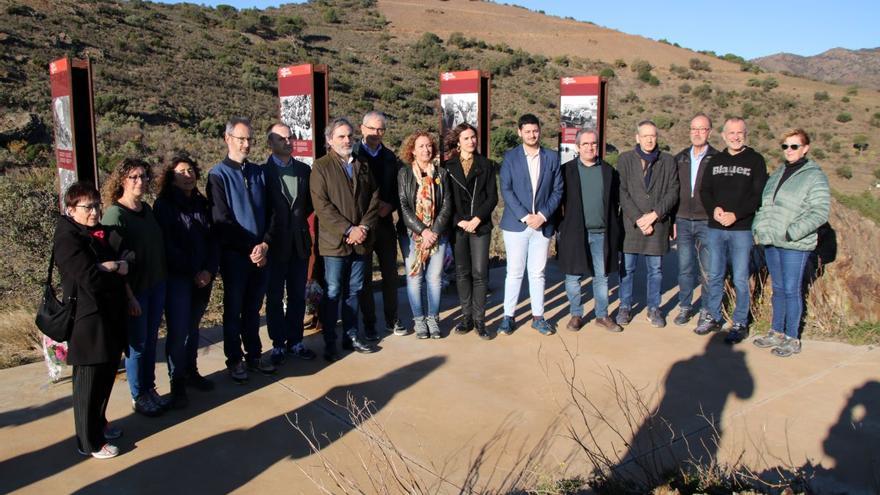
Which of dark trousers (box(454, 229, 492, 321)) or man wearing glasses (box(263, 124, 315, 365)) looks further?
dark trousers (box(454, 229, 492, 321))

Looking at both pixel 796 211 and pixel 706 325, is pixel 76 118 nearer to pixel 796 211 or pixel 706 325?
pixel 706 325

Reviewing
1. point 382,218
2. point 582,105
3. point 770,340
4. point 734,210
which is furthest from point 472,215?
point 582,105

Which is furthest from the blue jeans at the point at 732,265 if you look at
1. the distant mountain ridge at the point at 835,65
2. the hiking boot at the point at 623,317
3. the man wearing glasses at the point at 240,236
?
the distant mountain ridge at the point at 835,65

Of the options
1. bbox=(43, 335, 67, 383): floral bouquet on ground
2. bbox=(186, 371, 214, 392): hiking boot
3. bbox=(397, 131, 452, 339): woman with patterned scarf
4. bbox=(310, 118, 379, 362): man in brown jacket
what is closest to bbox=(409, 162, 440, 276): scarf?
bbox=(397, 131, 452, 339): woman with patterned scarf

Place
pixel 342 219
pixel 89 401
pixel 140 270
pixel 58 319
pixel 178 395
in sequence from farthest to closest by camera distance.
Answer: pixel 342 219
pixel 178 395
pixel 140 270
pixel 89 401
pixel 58 319

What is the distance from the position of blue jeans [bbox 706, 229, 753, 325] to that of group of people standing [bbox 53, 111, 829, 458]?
0.02 meters

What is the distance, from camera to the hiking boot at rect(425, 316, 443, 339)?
633 centimetres

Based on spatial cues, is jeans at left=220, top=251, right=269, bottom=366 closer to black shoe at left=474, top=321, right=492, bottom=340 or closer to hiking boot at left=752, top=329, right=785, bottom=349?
black shoe at left=474, top=321, right=492, bottom=340

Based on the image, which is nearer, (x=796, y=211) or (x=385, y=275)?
(x=796, y=211)

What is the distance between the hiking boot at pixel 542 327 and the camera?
642 cm

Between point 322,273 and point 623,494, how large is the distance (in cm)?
384

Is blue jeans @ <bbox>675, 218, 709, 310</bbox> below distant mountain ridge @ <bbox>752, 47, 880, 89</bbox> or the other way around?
below

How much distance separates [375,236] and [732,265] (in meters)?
3.23

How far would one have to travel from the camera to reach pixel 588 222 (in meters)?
6.52
